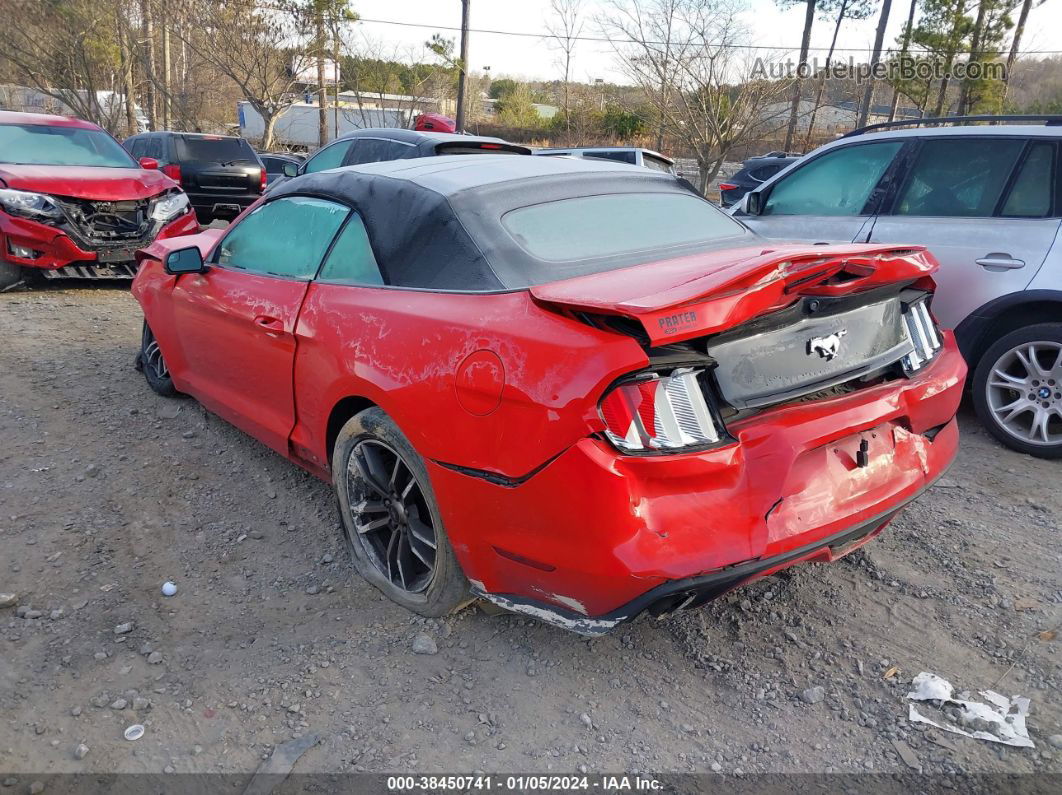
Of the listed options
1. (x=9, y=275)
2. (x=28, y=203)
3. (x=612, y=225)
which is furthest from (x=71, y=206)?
(x=612, y=225)

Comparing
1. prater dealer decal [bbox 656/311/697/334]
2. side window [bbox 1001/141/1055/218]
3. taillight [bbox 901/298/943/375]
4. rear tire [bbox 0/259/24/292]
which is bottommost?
rear tire [bbox 0/259/24/292]

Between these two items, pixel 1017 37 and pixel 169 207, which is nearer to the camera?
pixel 169 207

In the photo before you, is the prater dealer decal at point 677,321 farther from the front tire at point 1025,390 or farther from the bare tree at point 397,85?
the bare tree at point 397,85

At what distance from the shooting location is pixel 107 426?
4.55 m

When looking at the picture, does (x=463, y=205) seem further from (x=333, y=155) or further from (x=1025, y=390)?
(x=333, y=155)

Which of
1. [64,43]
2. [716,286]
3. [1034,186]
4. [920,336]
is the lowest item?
[920,336]

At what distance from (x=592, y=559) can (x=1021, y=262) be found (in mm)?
3528

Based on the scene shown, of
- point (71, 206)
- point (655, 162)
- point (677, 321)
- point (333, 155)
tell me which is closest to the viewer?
point (677, 321)

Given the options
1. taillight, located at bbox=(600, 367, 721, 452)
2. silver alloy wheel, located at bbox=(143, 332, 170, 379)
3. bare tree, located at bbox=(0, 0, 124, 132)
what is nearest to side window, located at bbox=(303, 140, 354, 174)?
silver alloy wheel, located at bbox=(143, 332, 170, 379)

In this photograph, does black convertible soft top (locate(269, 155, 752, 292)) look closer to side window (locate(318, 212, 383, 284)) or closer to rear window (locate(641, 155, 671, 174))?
side window (locate(318, 212, 383, 284))

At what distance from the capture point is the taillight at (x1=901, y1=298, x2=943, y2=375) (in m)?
2.76

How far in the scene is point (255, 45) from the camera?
75.8 ft

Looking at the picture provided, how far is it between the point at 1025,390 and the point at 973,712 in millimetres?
2537

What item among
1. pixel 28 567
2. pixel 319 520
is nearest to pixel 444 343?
pixel 319 520
